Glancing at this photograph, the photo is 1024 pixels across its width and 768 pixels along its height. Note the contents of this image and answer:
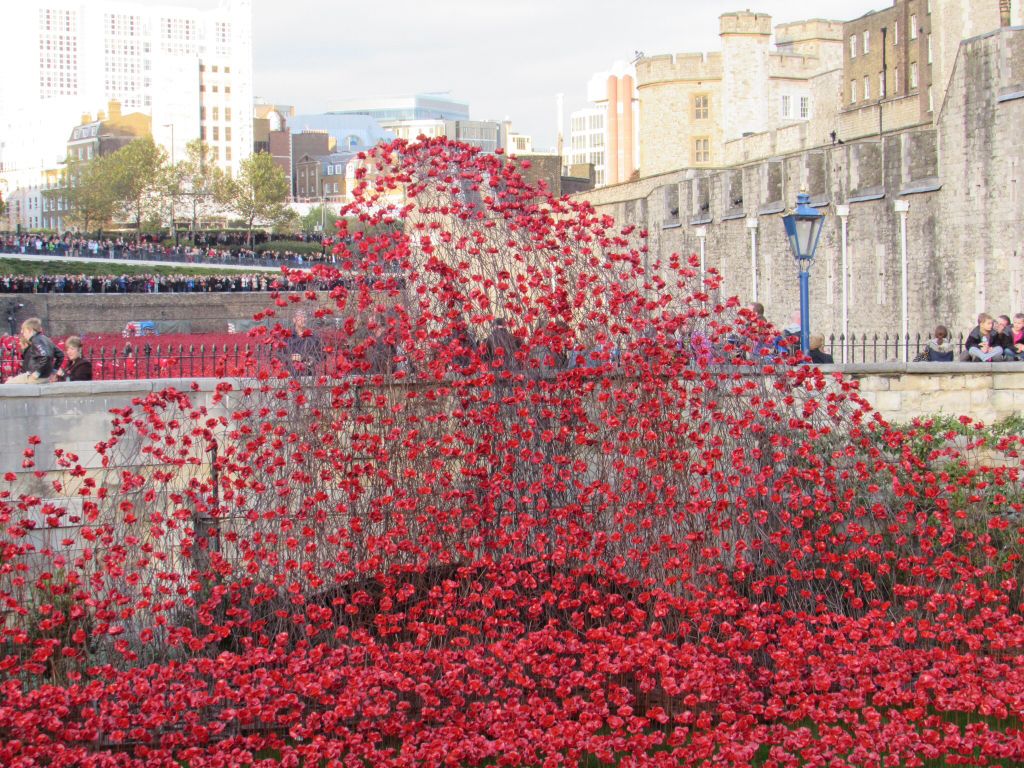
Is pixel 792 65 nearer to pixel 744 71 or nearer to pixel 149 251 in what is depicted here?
pixel 744 71

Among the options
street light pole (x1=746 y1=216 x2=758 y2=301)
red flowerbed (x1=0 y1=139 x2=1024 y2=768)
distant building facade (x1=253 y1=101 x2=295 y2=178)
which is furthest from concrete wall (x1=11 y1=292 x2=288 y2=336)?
distant building facade (x1=253 y1=101 x2=295 y2=178)

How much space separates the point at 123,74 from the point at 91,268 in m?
126

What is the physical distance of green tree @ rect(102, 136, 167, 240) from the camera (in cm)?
9300

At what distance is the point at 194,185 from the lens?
95.4m

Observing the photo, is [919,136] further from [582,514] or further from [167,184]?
[167,184]

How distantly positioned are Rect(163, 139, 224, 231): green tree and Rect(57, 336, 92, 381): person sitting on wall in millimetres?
78196

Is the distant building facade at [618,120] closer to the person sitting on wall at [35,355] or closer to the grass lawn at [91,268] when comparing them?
the grass lawn at [91,268]

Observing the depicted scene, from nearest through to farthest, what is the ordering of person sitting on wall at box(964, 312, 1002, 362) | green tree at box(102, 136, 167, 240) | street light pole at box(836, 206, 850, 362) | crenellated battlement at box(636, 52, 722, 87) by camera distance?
person sitting on wall at box(964, 312, 1002, 362) → street light pole at box(836, 206, 850, 362) → crenellated battlement at box(636, 52, 722, 87) → green tree at box(102, 136, 167, 240)

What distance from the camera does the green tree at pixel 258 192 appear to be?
3755 inches

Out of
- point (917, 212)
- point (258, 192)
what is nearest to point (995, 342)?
point (917, 212)

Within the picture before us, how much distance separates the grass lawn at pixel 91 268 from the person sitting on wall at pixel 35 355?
45738 mm

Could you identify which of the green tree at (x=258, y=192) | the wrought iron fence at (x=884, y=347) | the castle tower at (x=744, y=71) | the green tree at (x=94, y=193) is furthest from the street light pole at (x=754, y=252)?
the green tree at (x=94, y=193)

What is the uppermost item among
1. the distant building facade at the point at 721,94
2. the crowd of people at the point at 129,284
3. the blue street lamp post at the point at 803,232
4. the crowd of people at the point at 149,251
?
the distant building facade at the point at 721,94

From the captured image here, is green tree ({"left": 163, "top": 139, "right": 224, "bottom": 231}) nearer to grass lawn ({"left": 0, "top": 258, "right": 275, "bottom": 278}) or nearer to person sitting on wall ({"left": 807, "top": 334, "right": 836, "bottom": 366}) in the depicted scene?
grass lawn ({"left": 0, "top": 258, "right": 275, "bottom": 278})
